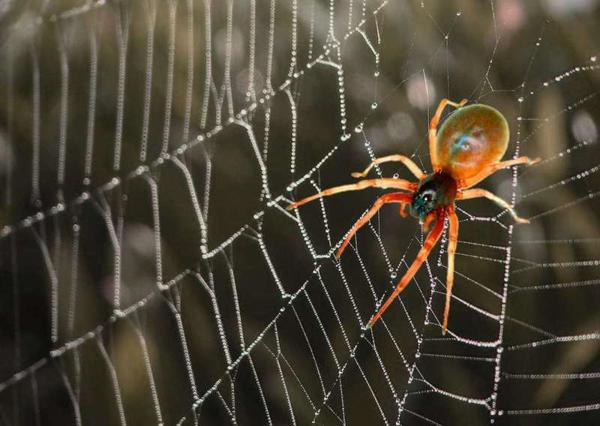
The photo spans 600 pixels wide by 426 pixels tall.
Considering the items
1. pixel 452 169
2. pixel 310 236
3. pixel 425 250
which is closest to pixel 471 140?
pixel 452 169

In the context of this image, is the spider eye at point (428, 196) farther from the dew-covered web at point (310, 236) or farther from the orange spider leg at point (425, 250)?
the dew-covered web at point (310, 236)

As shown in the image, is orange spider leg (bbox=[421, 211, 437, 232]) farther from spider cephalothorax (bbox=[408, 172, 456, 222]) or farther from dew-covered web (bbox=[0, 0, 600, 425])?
dew-covered web (bbox=[0, 0, 600, 425])

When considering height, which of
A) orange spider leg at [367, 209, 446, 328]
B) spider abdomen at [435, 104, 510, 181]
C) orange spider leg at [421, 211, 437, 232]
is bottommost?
orange spider leg at [367, 209, 446, 328]

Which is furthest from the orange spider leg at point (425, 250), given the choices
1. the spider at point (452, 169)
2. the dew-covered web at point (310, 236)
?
the dew-covered web at point (310, 236)

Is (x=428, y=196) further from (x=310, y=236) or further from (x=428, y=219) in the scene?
(x=310, y=236)

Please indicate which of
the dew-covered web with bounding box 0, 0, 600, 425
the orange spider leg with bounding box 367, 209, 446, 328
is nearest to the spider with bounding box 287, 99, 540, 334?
the orange spider leg with bounding box 367, 209, 446, 328

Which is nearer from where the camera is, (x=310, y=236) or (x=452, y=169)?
(x=452, y=169)

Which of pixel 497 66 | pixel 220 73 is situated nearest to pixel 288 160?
pixel 220 73

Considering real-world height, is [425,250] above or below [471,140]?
below
